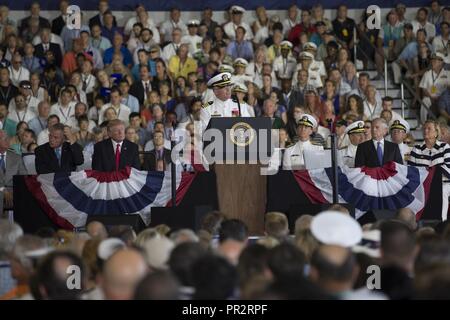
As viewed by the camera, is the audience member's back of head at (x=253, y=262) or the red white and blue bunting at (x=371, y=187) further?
the red white and blue bunting at (x=371, y=187)

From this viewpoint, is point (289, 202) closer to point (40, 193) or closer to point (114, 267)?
point (40, 193)

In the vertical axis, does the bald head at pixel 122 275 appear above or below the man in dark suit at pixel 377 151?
below

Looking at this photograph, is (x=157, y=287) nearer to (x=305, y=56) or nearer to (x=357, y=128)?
(x=357, y=128)

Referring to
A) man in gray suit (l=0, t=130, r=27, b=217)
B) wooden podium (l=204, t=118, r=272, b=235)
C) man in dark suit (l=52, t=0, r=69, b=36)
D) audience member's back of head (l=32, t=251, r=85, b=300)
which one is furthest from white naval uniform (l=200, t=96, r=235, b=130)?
audience member's back of head (l=32, t=251, r=85, b=300)

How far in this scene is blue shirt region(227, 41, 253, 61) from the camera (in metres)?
18.6

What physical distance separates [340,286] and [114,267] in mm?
1274

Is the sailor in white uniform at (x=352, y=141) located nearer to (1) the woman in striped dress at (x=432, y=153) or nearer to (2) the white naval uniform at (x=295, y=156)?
(2) the white naval uniform at (x=295, y=156)

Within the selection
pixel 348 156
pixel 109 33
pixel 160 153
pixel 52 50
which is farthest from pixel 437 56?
pixel 52 50

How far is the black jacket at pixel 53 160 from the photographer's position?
13172 mm

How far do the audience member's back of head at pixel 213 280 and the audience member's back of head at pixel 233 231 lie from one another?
160 centimetres

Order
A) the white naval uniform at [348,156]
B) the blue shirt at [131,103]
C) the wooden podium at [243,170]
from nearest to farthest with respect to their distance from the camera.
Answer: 1. the wooden podium at [243,170]
2. the white naval uniform at [348,156]
3. the blue shirt at [131,103]

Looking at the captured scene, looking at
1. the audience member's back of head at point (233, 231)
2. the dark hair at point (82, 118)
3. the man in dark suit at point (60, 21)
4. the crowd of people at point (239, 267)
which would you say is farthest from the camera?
the man in dark suit at point (60, 21)

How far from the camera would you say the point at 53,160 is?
13.2m

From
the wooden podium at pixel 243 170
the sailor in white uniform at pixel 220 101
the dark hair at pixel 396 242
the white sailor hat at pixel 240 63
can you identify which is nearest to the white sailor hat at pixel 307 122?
the sailor in white uniform at pixel 220 101
